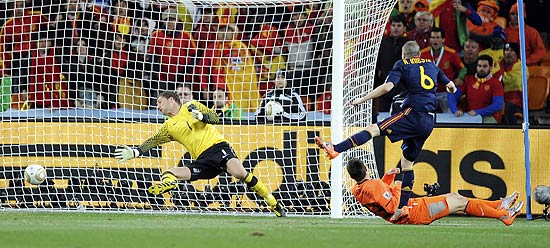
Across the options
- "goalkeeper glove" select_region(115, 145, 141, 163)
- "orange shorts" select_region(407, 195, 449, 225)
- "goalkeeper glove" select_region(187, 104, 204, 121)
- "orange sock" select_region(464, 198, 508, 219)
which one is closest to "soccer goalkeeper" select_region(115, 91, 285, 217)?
"goalkeeper glove" select_region(115, 145, 141, 163)

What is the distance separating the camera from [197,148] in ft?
45.3

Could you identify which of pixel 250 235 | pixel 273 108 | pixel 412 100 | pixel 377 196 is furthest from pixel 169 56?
pixel 250 235

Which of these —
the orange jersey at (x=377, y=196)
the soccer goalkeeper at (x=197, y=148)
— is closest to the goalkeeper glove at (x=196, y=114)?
the soccer goalkeeper at (x=197, y=148)

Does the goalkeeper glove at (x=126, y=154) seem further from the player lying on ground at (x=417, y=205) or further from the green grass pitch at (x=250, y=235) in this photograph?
the player lying on ground at (x=417, y=205)

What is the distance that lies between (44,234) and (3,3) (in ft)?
25.9

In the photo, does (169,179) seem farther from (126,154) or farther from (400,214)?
(400,214)

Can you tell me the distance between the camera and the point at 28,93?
51.8ft

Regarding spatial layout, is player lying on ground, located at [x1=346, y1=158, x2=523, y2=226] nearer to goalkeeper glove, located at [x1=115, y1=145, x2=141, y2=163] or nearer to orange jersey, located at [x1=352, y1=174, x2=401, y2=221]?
orange jersey, located at [x1=352, y1=174, x2=401, y2=221]

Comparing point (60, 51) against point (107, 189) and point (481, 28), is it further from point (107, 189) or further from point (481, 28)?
point (481, 28)

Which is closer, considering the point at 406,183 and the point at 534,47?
the point at 406,183

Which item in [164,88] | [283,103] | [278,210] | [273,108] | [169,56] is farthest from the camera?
[164,88]

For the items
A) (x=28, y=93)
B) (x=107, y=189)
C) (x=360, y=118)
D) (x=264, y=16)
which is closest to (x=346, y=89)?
(x=360, y=118)

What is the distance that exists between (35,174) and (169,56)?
2.97 m

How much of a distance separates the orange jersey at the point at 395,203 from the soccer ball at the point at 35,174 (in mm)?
4469
